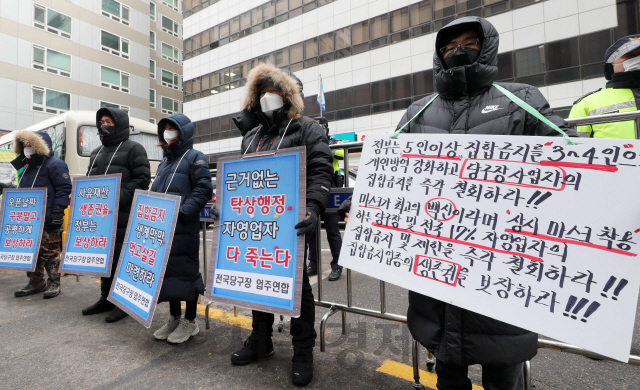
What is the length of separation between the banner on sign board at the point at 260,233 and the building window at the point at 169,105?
31.4 m

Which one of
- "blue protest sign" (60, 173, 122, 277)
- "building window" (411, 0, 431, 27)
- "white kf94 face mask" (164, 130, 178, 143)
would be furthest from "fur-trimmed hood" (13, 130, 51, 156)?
"building window" (411, 0, 431, 27)

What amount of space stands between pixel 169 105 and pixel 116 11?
816 centimetres

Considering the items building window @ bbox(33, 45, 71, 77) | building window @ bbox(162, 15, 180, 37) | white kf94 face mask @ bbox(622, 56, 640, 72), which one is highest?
building window @ bbox(162, 15, 180, 37)

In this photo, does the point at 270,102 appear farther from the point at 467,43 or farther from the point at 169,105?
the point at 169,105

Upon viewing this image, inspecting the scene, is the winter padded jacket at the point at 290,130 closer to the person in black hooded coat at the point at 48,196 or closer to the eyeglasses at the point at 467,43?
the eyeglasses at the point at 467,43

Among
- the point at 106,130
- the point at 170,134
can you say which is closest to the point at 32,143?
the point at 106,130

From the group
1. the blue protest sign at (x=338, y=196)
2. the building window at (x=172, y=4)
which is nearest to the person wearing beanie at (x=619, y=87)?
the blue protest sign at (x=338, y=196)

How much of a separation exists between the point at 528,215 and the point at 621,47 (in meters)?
2.42

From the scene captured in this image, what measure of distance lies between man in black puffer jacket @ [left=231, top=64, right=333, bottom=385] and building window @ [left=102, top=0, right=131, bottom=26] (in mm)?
28770

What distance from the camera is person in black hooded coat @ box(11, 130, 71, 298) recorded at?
4.39 m

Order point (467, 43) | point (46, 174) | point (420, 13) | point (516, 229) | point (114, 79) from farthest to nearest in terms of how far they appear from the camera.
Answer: point (114, 79) < point (420, 13) < point (46, 174) < point (467, 43) < point (516, 229)

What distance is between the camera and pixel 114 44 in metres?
24.8

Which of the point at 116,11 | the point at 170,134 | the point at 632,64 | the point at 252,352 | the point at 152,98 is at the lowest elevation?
the point at 252,352

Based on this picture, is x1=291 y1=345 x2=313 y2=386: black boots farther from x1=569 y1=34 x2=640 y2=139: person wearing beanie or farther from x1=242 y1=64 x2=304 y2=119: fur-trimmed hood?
x1=569 y1=34 x2=640 y2=139: person wearing beanie
